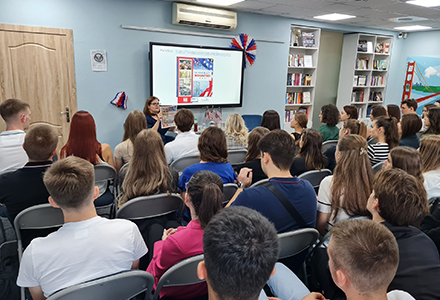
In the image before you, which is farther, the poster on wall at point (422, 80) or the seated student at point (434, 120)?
the poster on wall at point (422, 80)

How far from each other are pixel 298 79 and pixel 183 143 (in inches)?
181

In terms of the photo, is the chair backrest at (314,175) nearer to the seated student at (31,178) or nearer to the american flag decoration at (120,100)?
the seated student at (31,178)

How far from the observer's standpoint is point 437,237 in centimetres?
199

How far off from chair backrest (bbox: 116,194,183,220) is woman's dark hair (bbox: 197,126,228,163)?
0.49 metres

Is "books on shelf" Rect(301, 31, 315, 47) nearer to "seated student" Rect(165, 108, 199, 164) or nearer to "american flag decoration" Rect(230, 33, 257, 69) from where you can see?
"american flag decoration" Rect(230, 33, 257, 69)

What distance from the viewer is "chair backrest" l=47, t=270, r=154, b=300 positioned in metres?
1.08

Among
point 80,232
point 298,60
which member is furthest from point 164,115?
point 298,60

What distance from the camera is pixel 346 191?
1.93m

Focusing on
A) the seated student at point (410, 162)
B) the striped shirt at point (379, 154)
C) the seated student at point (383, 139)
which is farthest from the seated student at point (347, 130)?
the seated student at point (410, 162)

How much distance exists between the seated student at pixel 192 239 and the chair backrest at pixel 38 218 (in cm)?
75

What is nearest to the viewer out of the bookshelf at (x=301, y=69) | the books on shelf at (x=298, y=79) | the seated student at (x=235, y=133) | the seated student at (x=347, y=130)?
the seated student at (x=347, y=130)

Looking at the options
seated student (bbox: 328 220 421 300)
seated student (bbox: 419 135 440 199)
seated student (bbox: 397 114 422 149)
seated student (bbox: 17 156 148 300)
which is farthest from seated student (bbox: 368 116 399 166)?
seated student (bbox: 17 156 148 300)

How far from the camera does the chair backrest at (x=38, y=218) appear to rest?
175 cm

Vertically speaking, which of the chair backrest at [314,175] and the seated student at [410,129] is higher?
the seated student at [410,129]
